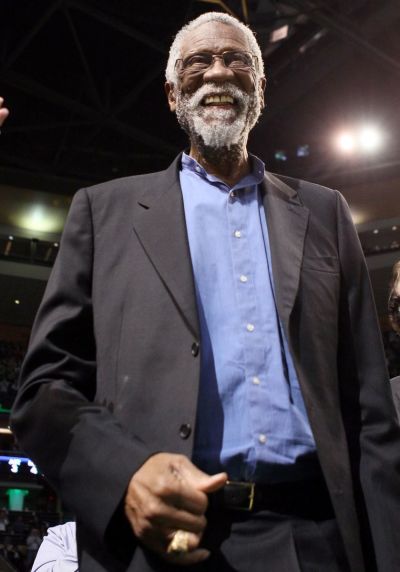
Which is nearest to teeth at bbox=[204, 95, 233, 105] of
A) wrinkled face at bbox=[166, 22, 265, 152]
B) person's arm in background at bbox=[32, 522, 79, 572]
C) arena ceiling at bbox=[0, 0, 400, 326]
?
wrinkled face at bbox=[166, 22, 265, 152]

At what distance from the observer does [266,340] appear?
1.30 metres

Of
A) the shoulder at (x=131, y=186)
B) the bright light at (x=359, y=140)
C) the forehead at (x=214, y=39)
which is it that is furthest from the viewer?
the bright light at (x=359, y=140)

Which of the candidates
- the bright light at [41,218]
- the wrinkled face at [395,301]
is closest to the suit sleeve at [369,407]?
the wrinkled face at [395,301]

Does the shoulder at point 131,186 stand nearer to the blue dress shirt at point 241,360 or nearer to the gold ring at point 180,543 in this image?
the blue dress shirt at point 241,360

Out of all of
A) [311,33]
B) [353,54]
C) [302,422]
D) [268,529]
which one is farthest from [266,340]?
[353,54]

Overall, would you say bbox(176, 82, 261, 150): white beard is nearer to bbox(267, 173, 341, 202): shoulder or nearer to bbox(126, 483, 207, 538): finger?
bbox(267, 173, 341, 202): shoulder

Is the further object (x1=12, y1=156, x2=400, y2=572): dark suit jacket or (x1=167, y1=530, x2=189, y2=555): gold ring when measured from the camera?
(x1=12, y1=156, x2=400, y2=572): dark suit jacket

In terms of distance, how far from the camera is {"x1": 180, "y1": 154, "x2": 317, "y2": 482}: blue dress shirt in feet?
3.92

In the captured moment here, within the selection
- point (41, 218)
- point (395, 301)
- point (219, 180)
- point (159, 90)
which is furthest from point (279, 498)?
point (41, 218)

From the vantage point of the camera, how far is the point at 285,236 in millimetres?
1447

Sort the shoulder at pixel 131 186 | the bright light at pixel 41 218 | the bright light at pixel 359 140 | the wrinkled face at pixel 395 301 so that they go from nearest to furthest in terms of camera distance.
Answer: the shoulder at pixel 131 186
the wrinkled face at pixel 395 301
the bright light at pixel 359 140
the bright light at pixel 41 218

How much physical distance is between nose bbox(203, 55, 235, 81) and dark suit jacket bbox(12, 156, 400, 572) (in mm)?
213

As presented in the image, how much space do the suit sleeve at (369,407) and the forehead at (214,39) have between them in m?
0.46

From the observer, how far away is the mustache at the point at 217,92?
5.13 ft
